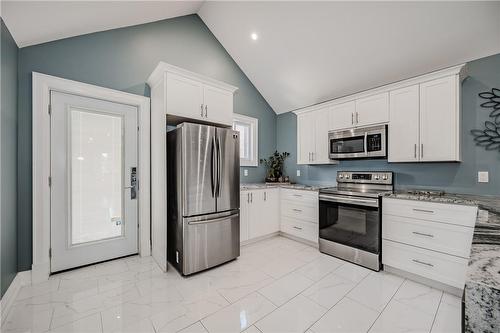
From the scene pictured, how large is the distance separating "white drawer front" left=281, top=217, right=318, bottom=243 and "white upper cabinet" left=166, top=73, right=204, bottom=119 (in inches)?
88.3

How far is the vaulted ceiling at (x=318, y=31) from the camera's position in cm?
212

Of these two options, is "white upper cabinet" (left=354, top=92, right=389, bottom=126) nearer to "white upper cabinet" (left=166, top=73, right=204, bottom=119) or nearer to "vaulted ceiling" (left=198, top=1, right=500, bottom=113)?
"vaulted ceiling" (left=198, top=1, right=500, bottom=113)

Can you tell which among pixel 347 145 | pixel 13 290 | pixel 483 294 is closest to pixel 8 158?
pixel 13 290

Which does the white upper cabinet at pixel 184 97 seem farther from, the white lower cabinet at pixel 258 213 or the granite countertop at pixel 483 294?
the granite countertop at pixel 483 294

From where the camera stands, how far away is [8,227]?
1933 millimetres

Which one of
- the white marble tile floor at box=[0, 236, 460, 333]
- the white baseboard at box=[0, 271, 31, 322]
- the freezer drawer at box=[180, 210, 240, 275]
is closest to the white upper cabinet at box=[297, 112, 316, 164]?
the freezer drawer at box=[180, 210, 240, 275]

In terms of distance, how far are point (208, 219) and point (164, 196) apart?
0.59m

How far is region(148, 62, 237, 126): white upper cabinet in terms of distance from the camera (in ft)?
8.24

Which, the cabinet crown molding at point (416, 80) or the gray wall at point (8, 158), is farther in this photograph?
the cabinet crown molding at point (416, 80)

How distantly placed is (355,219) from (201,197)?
6.41ft

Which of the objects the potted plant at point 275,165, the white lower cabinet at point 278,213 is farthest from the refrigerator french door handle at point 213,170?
the potted plant at point 275,165

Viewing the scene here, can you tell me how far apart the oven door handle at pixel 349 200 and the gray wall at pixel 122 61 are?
1.63 m

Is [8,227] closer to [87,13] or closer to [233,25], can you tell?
[87,13]

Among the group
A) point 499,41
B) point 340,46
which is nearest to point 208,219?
point 340,46
